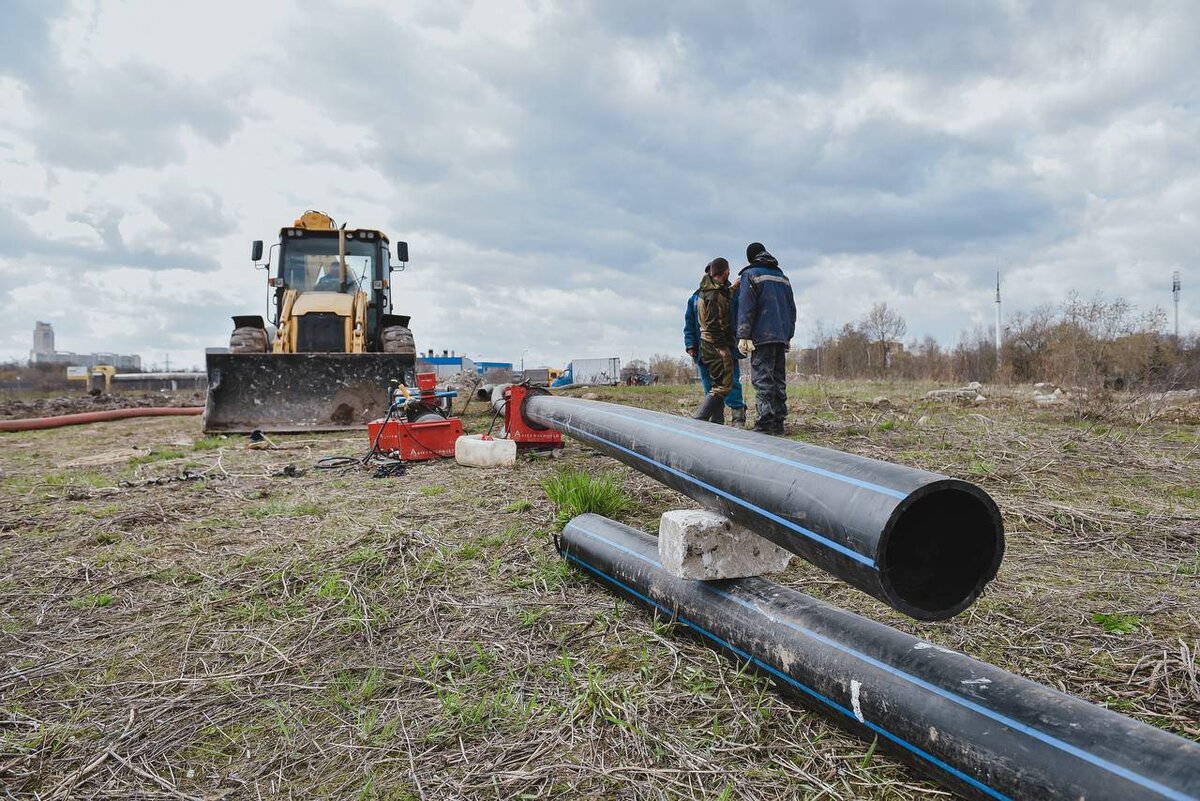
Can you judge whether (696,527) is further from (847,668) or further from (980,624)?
(980,624)

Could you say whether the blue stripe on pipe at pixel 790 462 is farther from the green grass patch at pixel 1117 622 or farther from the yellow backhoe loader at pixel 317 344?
the yellow backhoe loader at pixel 317 344

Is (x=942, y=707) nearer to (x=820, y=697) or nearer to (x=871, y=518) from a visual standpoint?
(x=820, y=697)

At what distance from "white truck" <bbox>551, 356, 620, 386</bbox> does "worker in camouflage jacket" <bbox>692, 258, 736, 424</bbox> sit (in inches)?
884

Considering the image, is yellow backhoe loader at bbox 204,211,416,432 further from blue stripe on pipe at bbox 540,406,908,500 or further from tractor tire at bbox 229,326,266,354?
blue stripe on pipe at bbox 540,406,908,500

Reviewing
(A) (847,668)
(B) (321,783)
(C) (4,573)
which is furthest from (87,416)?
(A) (847,668)

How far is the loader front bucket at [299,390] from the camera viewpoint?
27.1 feet

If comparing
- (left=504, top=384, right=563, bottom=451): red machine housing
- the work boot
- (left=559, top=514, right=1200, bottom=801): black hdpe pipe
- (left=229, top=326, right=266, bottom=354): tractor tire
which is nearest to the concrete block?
(left=559, top=514, right=1200, bottom=801): black hdpe pipe

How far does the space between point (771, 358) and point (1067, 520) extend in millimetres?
3072

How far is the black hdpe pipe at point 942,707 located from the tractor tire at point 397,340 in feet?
26.2

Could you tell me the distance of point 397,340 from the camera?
9.64 m

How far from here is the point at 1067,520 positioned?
3840 millimetres

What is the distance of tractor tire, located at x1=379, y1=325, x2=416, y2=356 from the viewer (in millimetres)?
9570

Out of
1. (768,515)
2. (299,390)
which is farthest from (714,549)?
(299,390)

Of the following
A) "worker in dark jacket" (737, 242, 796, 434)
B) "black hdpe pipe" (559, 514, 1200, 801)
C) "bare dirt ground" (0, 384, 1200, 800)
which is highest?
"worker in dark jacket" (737, 242, 796, 434)
